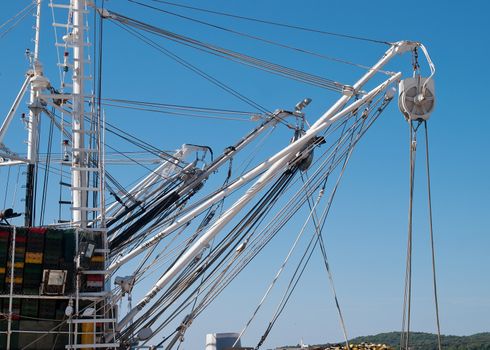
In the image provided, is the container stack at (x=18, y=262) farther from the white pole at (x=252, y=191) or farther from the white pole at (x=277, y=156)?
the white pole at (x=277, y=156)

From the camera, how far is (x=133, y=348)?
29156mm

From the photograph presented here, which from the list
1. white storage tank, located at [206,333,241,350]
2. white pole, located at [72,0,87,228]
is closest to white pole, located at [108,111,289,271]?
white pole, located at [72,0,87,228]

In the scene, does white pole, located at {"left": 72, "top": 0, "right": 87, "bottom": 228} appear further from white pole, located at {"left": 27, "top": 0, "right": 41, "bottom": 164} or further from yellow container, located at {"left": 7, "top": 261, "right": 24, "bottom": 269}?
white pole, located at {"left": 27, "top": 0, "right": 41, "bottom": 164}

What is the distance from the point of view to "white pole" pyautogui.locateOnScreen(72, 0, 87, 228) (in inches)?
1147

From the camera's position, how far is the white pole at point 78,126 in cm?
2912

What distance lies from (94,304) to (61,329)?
1.30 meters

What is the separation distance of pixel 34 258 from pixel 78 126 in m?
5.25

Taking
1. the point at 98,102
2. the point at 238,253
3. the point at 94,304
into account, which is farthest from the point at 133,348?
the point at 98,102

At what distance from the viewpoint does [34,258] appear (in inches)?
1075

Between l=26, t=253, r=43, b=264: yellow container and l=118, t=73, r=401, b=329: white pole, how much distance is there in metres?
3.69

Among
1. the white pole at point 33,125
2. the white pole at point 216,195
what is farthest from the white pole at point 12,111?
the white pole at point 216,195

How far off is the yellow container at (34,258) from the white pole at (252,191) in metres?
3.69

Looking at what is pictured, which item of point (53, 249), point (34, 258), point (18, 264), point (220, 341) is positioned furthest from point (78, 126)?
point (220, 341)

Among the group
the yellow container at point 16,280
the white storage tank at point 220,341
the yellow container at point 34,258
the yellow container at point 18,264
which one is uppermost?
the yellow container at point 34,258
